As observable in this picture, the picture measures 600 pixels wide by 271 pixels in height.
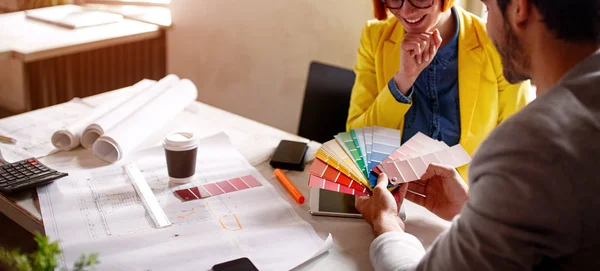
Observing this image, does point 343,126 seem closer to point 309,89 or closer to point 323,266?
point 309,89

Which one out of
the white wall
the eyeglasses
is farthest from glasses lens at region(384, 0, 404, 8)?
the white wall

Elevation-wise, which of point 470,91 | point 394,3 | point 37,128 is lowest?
point 37,128

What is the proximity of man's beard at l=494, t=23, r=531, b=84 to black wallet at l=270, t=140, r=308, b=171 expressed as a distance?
0.65 m

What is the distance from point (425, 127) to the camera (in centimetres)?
175

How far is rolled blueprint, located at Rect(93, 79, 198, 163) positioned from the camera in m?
1.49

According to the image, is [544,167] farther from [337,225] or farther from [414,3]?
[414,3]

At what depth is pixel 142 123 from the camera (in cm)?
160

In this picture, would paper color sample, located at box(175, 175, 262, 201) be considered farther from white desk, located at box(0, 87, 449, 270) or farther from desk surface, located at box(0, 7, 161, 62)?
desk surface, located at box(0, 7, 161, 62)

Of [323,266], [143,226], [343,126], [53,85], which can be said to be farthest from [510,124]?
[53,85]

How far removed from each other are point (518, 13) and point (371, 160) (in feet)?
1.79

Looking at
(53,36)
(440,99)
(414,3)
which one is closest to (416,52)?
(414,3)

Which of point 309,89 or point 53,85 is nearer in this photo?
point 309,89

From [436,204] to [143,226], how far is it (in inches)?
24.5

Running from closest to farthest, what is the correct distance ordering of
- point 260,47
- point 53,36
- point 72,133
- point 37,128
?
point 72,133 → point 37,128 → point 53,36 → point 260,47
